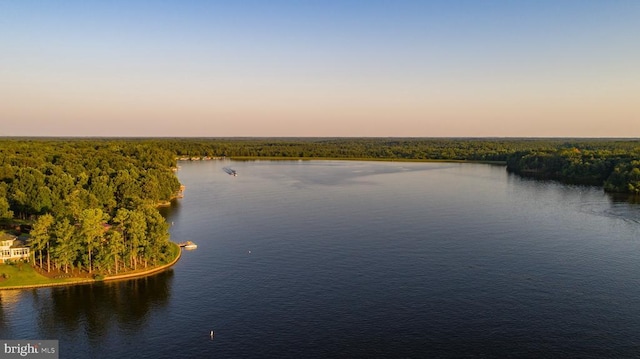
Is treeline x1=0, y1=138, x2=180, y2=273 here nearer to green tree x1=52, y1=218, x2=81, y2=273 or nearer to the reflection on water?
green tree x1=52, y1=218, x2=81, y2=273

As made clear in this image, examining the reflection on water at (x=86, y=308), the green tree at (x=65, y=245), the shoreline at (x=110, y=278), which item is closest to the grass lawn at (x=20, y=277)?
the shoreline at (x=110, y=278)

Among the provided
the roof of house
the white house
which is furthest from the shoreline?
the roof of house

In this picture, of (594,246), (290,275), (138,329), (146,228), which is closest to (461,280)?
(290,275)

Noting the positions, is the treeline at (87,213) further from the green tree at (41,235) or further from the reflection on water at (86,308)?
the reflection on water at (86,308)

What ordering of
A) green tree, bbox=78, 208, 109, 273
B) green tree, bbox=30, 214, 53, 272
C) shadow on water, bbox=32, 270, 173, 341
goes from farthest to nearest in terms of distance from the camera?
green tree, bbox=78, 208, 109, 273 < green tree, bbox=30, 214, 53, 272 < shadow on water, bbox=32, 270, 173, 341

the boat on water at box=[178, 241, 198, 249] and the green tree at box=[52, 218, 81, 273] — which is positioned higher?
the green tree at box=[52, 218, 81, 273]

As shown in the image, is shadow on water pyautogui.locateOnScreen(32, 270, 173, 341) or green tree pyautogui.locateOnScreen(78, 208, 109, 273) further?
green tree pyautogui.locateOnScreen(78, 208, 109, 273)
